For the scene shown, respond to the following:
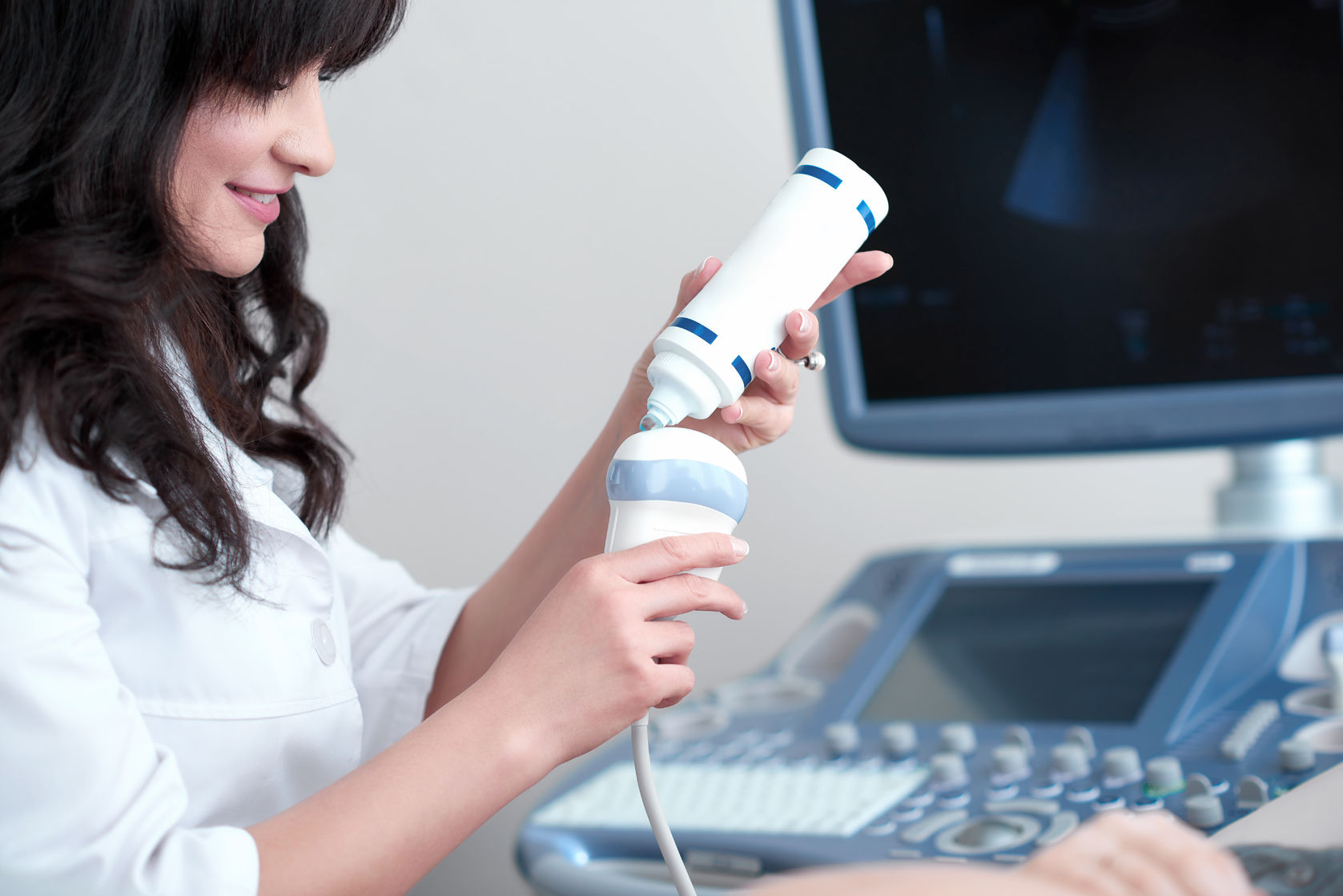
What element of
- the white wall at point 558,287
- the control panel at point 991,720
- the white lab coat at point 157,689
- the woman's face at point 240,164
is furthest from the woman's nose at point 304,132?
the white wall at point 558,287

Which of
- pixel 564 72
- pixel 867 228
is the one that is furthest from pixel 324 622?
pixel 564 72

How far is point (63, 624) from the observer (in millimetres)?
520

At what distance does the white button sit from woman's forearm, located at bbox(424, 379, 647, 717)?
14 centimetres

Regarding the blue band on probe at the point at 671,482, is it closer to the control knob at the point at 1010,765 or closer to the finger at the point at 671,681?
the finger at the point at 671,681

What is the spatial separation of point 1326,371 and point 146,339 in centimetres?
87

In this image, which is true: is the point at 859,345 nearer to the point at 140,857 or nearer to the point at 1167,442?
the point at 1167,442

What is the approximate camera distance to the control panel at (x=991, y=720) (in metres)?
0.68

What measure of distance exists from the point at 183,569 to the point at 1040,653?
62 cm

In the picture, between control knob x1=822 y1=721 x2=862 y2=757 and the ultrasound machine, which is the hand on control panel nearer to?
the ultrasound machine

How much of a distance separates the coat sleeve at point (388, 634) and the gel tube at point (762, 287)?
0.29m

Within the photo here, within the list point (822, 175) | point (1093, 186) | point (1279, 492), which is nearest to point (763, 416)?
point (822, 175)

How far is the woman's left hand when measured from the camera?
0.65 meters

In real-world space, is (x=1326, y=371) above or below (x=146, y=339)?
below

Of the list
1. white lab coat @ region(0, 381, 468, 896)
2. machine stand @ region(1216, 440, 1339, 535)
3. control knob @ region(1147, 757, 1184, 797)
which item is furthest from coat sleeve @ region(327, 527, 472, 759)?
machine stand @ region(1216, 440, 1339, 535)
